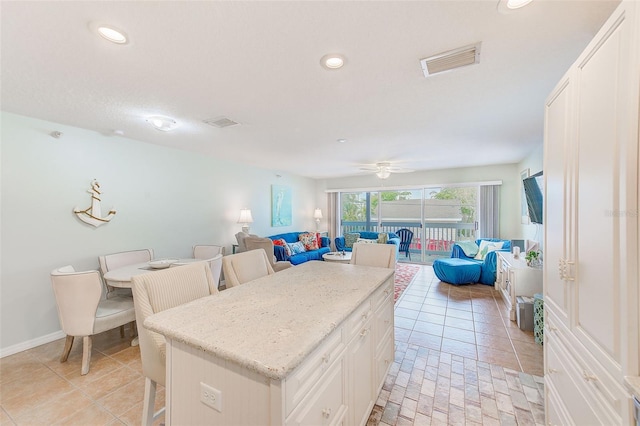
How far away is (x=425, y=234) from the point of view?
6848mm

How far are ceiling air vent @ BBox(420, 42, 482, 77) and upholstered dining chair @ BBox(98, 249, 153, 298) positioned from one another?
376 cm

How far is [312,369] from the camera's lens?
106cm

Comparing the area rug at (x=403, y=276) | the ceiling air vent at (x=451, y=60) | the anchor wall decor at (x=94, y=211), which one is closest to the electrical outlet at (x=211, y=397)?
the ceiling air vent at (x=451, y=60)

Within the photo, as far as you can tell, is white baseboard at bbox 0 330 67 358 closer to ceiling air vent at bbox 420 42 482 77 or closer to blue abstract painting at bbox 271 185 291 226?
blue abstract painting at bbox 271 185 291 226

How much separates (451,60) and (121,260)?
412 centimetres

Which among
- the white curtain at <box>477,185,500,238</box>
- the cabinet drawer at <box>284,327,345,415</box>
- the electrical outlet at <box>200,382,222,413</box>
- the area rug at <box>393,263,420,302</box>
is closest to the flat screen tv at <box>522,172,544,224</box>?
the area rug at <box>393,263,420,302</box>

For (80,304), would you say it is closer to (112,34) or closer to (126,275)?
(126,275)

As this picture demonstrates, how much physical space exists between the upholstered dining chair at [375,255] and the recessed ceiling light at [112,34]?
2.39 m

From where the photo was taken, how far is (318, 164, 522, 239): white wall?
5586 mm

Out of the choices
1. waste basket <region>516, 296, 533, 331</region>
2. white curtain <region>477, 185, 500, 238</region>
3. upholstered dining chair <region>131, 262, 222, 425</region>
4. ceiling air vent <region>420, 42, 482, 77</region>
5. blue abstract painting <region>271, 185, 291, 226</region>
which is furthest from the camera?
blue abstract painting <region>271, 185, 291, 226</region>

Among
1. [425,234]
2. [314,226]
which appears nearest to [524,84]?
[425,234]

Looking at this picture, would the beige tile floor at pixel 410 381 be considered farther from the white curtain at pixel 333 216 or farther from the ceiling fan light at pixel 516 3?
the white curtain at pixel 333 216

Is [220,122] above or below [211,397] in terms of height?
above

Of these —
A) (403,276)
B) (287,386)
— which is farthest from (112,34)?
(403,276)
